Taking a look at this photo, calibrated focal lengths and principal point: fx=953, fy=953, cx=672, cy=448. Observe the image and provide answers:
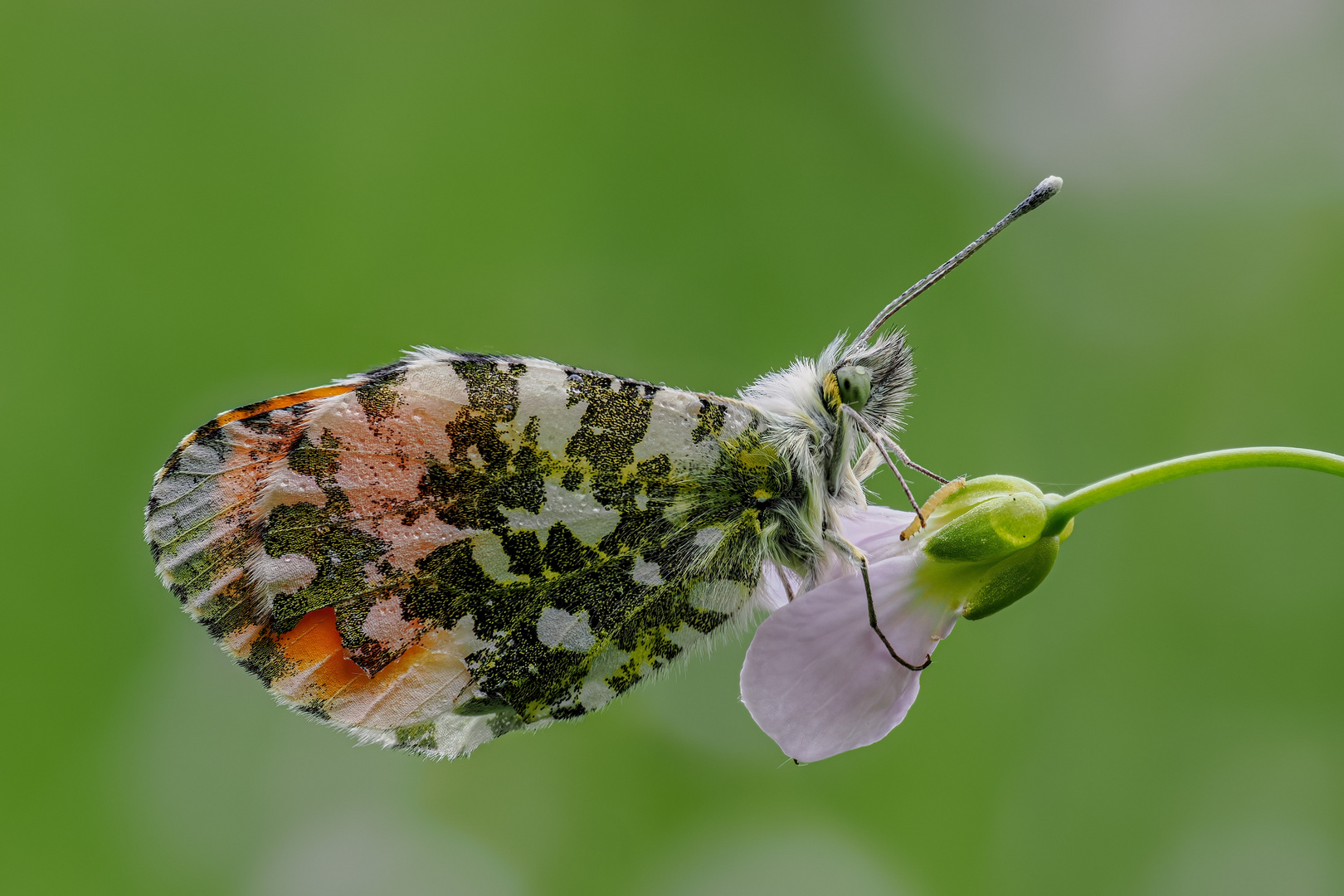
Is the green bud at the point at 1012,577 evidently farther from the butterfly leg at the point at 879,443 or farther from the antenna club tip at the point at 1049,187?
the antenna club tip at the point at 1049,187

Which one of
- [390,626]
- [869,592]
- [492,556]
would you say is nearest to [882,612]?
[869,592]

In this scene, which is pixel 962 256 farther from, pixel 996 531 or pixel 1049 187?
pixel 996 531

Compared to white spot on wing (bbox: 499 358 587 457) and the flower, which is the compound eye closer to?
the flower

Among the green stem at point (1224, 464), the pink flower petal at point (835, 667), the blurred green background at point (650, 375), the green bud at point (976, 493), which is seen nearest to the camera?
the green stem at point (1224, 464)

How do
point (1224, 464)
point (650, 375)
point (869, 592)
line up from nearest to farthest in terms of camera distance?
1. point (1224, 464)
2. point (869, 592)
3. point (650, 375)

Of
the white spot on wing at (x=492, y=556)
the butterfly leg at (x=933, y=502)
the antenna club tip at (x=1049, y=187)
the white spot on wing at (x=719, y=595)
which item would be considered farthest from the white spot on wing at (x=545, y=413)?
the antenna club tip at (x=1049, y=187)

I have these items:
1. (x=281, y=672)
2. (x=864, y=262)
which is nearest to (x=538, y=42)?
(x=864, y=262)
